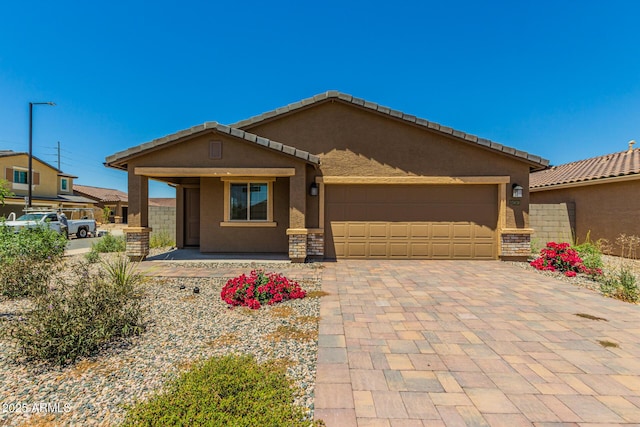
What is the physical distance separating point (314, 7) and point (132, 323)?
10879 millimetres

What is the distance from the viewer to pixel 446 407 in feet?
8.09

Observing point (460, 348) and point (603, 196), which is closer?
point (460, 348)

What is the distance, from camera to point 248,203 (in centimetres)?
973

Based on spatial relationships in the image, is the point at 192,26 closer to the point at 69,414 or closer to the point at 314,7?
the point at 314,7

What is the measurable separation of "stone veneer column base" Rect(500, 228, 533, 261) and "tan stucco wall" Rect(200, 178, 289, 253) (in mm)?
6889

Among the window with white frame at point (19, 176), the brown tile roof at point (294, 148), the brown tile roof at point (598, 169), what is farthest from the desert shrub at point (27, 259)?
the window with white frame at point (19, 176)

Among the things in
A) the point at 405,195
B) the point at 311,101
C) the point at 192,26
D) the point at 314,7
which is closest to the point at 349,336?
the point at 405,195

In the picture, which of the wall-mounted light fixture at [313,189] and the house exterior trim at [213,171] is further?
the wall-mounted light fixture at [313,189]

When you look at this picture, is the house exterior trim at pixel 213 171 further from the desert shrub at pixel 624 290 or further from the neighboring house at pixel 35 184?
the neighboring house at pixel 35 184

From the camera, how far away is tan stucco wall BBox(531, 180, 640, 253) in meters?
9.66

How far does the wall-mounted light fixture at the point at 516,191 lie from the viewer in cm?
890

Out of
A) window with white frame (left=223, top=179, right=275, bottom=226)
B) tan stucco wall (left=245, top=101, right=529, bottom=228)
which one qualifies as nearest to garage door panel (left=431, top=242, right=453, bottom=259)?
tan stucco wall (left=245, top=101, right=529, bottom=228)

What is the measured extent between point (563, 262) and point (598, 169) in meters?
7.15

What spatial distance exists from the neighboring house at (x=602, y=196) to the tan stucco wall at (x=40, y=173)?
37062 millimetres
